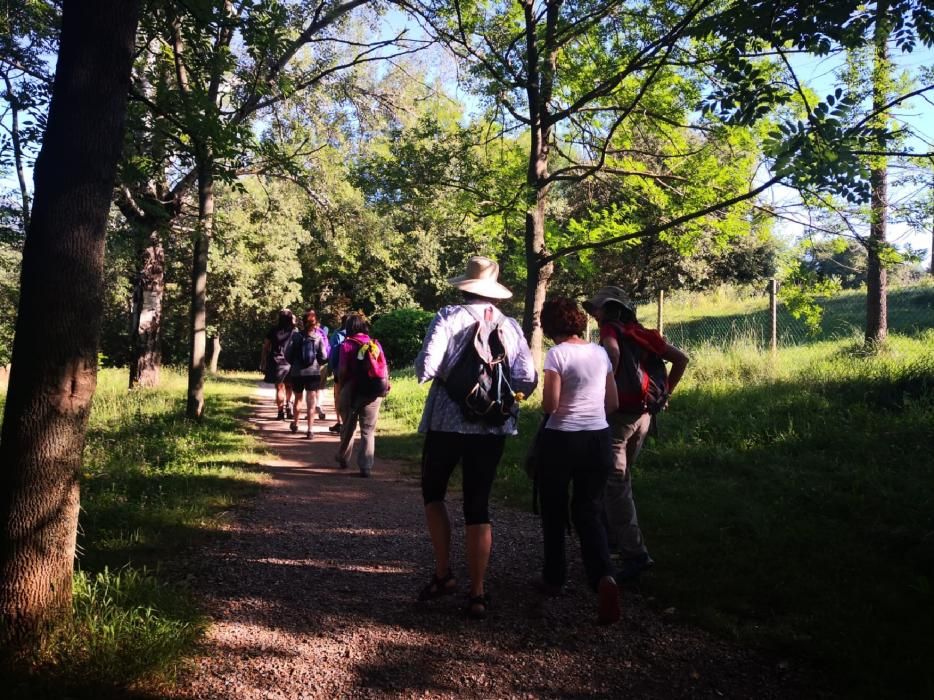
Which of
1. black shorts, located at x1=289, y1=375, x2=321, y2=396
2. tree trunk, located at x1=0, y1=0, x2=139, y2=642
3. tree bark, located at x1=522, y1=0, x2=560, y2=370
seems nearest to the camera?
tree trunk, located at x1=0, y1=0, x2=139, y2=642

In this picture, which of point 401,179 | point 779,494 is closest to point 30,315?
point 779,494

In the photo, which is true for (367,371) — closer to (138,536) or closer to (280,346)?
(138,536)

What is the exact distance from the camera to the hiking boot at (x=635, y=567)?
164 inches

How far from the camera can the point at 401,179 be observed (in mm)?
9883

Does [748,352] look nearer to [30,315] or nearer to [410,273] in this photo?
[30,315]

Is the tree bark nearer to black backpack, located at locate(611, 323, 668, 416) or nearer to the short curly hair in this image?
black backpack, located at locate(611, 323, 668, 416)

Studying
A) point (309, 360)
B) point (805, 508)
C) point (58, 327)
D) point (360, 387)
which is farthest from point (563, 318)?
point (309, 360)

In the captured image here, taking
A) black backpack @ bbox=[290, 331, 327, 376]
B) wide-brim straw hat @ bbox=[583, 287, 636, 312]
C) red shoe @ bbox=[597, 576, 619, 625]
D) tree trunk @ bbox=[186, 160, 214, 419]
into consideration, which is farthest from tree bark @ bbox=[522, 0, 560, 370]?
red shoe @ bbox=[597, 576, 619, 625]

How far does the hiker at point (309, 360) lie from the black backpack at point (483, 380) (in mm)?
6862

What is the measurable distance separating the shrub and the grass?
14378mm

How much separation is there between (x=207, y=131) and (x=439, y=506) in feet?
12.5

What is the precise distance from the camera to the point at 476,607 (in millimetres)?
3588

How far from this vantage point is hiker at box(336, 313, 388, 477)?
7.50 m

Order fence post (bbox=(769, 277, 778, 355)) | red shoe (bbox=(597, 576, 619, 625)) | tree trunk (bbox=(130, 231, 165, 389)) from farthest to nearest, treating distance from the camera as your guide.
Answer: tree trunk (bbox=(130, 231, 165, 389)) → fence post (bbox=(769, 277, 778, 355)) → red shoe (bbox=(597, 576, 619, 625))
